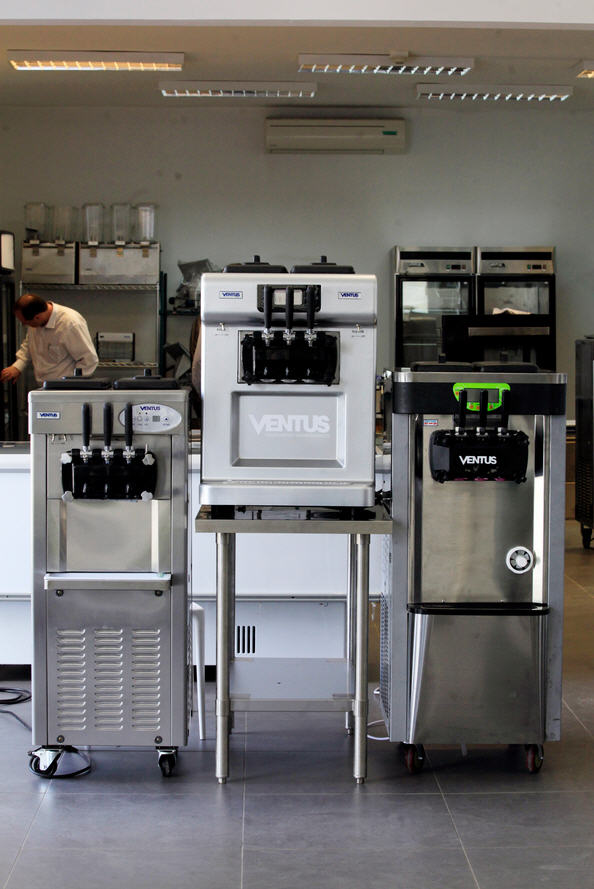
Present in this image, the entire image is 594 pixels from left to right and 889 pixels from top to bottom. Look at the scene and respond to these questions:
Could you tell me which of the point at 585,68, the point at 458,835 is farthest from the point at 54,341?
the point at 458,835

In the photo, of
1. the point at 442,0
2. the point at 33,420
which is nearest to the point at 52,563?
the point at 33,420

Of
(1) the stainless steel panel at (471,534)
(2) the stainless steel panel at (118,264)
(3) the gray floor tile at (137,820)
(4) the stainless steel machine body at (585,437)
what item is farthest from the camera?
(2) the stainless steel panel at (118,264)

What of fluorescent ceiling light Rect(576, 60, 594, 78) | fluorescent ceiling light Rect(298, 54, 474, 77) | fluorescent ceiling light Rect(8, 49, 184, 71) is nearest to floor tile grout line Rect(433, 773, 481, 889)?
fluorescent ceiling light Rect(298, 54, 474, 77)

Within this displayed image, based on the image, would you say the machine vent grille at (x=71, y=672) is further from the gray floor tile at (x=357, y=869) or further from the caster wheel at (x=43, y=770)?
the gray floor tile at (x=357, y=869)

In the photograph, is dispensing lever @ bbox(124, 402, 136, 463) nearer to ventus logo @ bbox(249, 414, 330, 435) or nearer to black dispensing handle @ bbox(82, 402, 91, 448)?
black dispensing handle @ bbox(82, 402, 91, 448)

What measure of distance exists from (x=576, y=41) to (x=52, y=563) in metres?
4.70

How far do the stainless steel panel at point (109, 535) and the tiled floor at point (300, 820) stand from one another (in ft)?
2.20

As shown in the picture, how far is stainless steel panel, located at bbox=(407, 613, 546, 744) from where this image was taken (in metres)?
3.08

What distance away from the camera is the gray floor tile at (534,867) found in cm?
246

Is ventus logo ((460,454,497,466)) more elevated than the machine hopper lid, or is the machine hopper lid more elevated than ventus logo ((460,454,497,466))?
the machine hopper lid

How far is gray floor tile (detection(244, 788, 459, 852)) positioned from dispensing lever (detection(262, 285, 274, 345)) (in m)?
1.36

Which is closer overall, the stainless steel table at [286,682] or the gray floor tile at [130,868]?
the gray floor tile at [130,868]

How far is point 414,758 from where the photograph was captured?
3121 mm

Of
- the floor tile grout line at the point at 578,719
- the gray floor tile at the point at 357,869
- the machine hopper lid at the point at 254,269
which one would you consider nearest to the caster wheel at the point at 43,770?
the gray floor tile at the point at 357,869
